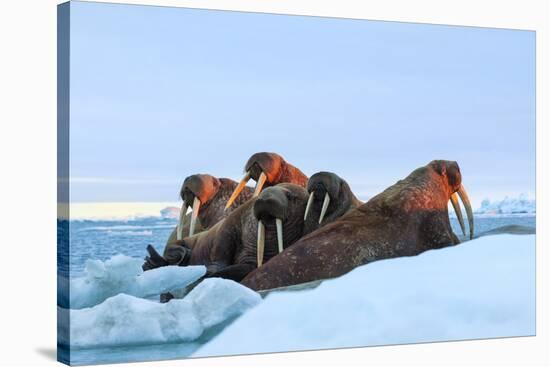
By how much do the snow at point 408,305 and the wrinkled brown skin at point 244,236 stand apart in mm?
420

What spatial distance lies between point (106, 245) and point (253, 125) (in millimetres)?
1691

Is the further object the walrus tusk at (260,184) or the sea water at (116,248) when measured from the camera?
the walrus tusk at (260,184)

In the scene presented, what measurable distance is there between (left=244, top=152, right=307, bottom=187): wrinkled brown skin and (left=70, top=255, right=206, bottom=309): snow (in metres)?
0.95

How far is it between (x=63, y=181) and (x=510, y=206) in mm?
4251

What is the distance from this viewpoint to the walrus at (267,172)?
466 inches

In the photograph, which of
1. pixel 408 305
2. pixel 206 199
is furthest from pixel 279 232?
pixel 408 305

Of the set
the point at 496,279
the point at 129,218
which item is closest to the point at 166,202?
the point at 129,218

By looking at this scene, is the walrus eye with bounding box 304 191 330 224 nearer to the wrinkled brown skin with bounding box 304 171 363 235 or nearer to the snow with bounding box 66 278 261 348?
the wrinkled brown skin with bounding box 304 171 363 235

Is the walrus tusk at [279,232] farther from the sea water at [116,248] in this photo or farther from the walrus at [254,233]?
the sea water at [116,248]

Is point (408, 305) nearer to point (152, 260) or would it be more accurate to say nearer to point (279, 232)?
point (279, 232)

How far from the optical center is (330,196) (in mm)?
12141

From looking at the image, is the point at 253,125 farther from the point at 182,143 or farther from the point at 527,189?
the point at 527,189

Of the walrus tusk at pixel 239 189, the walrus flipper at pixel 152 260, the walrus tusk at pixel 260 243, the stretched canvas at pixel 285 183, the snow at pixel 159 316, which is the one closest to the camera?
the snow at pixel 159 316

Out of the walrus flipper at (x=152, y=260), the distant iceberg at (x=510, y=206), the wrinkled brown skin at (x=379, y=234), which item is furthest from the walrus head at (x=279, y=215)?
the distant iceberg at (x=510, y=206)
